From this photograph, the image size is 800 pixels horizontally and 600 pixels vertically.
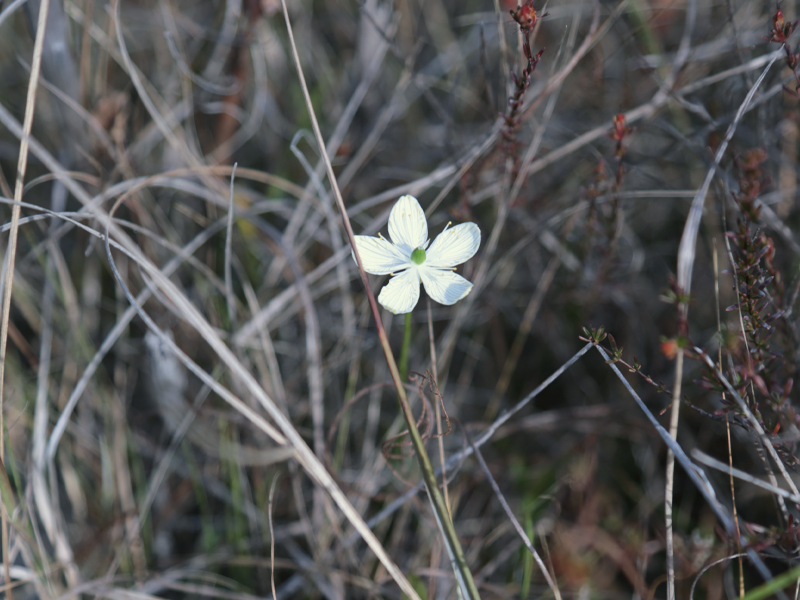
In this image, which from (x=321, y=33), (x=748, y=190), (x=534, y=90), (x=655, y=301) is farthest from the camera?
(x=321, y=33)

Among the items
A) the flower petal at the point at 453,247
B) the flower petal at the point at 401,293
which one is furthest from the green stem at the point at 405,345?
the flower petal at the point at 453,247

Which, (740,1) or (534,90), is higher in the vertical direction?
(740,1)

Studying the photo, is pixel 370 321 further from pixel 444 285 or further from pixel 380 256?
pixel 444 285

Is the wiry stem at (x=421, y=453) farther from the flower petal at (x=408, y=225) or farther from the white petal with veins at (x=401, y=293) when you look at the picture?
the flower petal at (x=408, y=225)

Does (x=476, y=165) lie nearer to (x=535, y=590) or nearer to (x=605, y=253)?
(x=605, y=253)

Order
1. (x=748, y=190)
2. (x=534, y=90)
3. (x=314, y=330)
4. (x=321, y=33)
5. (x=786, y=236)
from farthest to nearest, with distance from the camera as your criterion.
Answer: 1. (x=321, y=33)
2. (x=534, y=90)
3. (x=314, y=330)
4. (x=786, y=236)
5. (x=748, y=190)

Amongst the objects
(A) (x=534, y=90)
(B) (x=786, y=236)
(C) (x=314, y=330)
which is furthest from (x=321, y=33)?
(B) (x=786, y=236)

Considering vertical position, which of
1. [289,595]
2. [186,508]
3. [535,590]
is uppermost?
[186,508]
